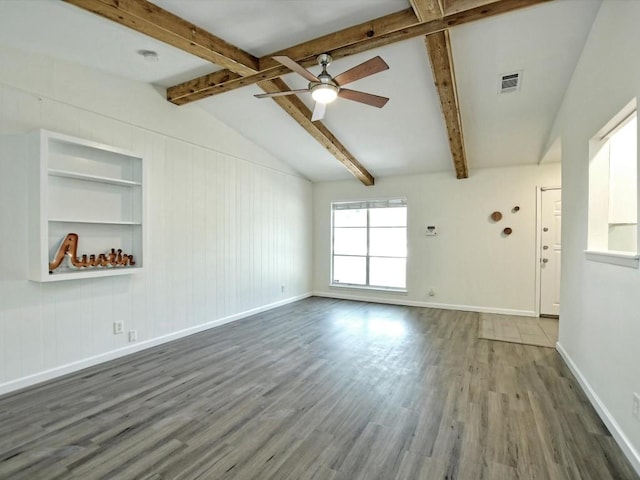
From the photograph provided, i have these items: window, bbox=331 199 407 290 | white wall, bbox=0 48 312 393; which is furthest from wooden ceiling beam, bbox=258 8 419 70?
window, bbox=331 199 407 290

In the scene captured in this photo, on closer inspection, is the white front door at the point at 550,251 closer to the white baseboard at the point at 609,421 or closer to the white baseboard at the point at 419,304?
the white baseboard at the point at 419,304

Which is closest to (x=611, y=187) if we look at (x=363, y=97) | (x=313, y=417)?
(x=363, y=97)

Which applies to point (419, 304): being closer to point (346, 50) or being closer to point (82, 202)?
point (346, 50)

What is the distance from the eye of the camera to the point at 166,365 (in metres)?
3.38

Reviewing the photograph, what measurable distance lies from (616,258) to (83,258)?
4458 mm

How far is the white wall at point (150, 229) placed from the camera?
112 inches

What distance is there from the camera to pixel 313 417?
243cm

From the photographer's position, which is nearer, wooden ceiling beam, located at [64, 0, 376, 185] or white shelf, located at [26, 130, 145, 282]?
wooden ceiling beam, located at [64, 0, 376, 185]

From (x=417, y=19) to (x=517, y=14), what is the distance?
2.88 ft

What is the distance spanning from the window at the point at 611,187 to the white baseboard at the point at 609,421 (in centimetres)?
117

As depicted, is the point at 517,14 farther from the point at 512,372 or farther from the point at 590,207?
the point at 512,372

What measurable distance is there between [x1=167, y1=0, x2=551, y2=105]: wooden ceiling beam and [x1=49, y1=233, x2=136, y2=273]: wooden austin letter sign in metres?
2.02

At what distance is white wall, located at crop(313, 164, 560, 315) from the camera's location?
5461 millimetres

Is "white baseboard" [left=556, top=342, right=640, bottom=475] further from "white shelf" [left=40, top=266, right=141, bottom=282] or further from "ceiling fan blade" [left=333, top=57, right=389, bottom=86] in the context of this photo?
"white shelf" [left=40, top=266, right=141, bottom=282]
